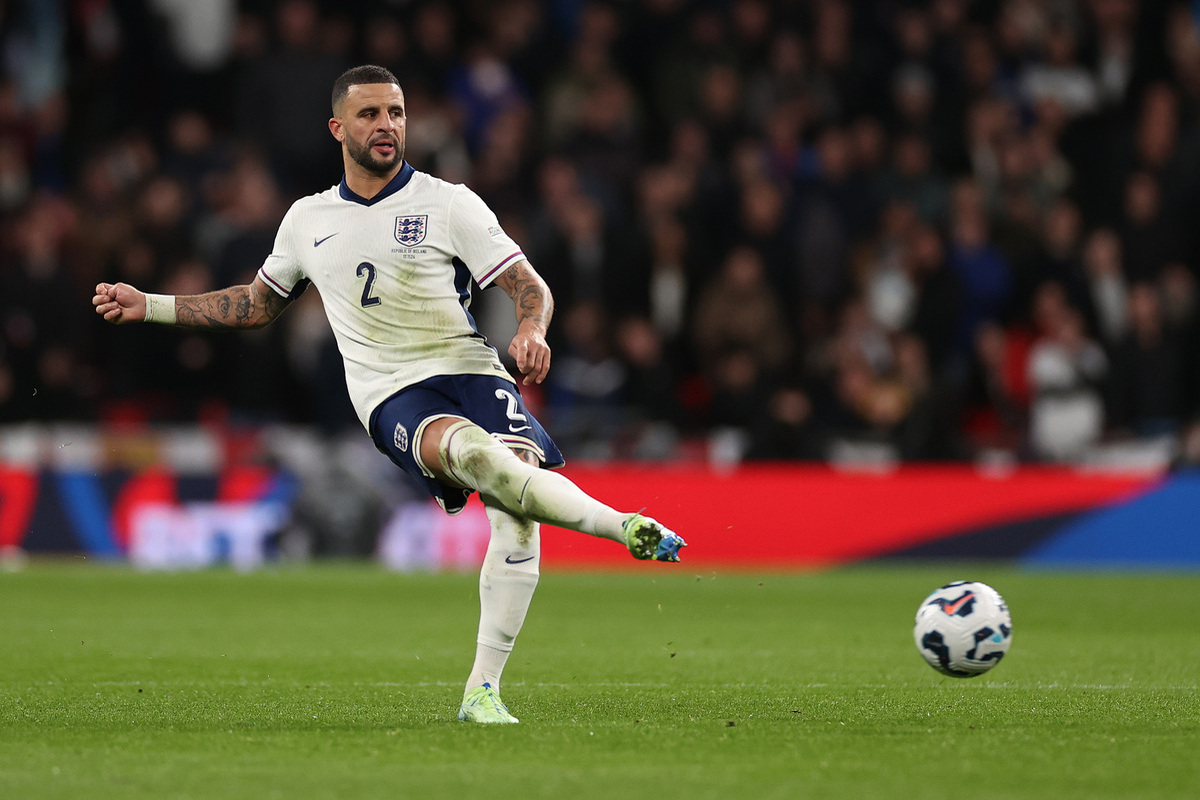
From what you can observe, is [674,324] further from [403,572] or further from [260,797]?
[260,797]

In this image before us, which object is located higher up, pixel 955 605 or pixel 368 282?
pixel 368 282

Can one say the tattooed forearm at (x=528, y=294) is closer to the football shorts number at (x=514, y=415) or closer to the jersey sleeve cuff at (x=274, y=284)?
the football shorts number at (x=514, y=415)

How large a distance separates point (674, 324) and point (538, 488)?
10472mm

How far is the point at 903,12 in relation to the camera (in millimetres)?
18797

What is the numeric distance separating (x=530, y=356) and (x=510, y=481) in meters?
0.47

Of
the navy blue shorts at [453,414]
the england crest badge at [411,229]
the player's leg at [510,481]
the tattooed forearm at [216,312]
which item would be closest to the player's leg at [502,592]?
the player's leg at [510,481]

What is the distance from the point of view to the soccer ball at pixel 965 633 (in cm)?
667

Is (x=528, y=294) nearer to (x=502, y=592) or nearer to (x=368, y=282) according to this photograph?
(x=368, y=282)

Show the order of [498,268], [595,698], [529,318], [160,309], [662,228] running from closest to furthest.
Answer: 1. [529,318]
2. [498,268]
3. [160,309]
4. [595,698]
5. [662,228]

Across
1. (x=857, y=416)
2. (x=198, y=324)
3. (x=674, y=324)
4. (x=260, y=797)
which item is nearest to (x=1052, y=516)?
(x=857, y=416)

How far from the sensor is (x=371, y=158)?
21.1 ft

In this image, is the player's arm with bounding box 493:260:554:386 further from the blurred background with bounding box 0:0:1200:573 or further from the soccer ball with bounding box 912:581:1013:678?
the blurred background with bounding box 0:0:1200:573

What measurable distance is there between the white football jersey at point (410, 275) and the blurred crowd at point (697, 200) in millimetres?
8860

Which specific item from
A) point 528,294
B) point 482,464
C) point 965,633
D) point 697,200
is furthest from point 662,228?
point 482,464
